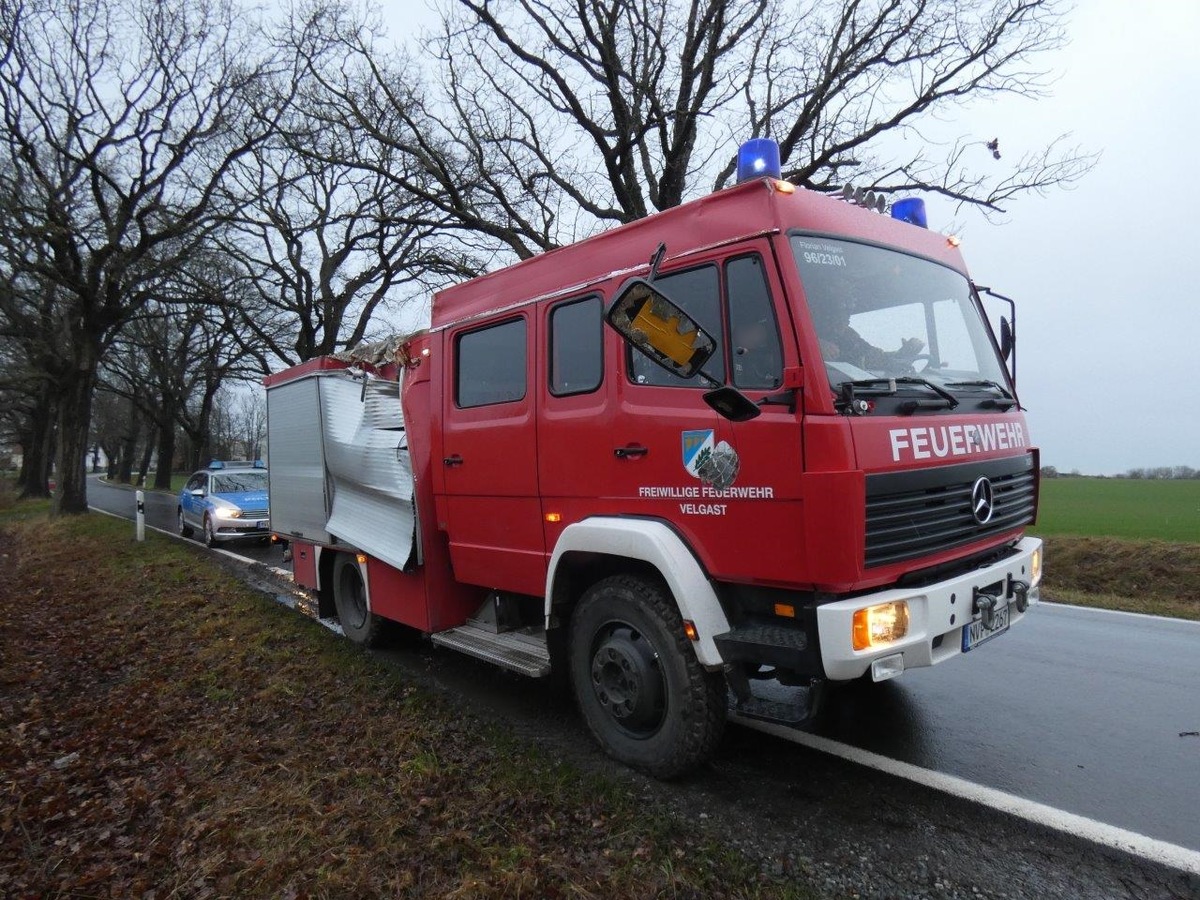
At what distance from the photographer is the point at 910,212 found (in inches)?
172

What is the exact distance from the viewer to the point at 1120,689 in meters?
4.75

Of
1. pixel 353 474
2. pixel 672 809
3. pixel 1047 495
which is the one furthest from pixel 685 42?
pixel 1047 495

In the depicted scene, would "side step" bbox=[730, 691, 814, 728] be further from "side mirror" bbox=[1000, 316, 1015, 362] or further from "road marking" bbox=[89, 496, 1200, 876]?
"side mirror" bbox=[1000, 316, 1015, 362]

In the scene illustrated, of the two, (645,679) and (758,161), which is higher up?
(758,161)

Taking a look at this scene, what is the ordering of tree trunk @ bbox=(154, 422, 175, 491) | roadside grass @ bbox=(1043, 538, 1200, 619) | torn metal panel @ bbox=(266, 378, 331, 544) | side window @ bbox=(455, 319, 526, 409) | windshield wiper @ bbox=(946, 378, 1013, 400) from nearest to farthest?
windshield wiper @ bbox=(946, 378, 1013, 400), side window @ bbox=(455, 319, 526, 409), torn metal panel @ bbox=(266, 378, 331, 544), roadside grass @ bbox=(1043, 538, 1200, 619), tree trunk @ bbox=(154, 422, 175, 491)

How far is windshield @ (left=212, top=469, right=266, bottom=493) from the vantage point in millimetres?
15102

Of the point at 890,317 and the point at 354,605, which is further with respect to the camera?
the point at 354,605

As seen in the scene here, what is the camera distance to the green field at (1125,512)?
13625 millimetres

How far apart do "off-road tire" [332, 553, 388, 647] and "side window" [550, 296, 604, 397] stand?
2.93 m

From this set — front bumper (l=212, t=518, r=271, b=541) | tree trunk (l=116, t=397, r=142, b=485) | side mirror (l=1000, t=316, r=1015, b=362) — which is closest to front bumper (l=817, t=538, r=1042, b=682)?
side mirror (l=1000, t=316, r=1015, b=362)

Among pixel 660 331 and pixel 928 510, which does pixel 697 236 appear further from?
pixel 928 510

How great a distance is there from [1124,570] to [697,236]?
31.1 ft

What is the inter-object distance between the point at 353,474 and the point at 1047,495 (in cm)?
2702

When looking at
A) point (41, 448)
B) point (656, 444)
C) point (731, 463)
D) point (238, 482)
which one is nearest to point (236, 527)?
point (238, 482)
